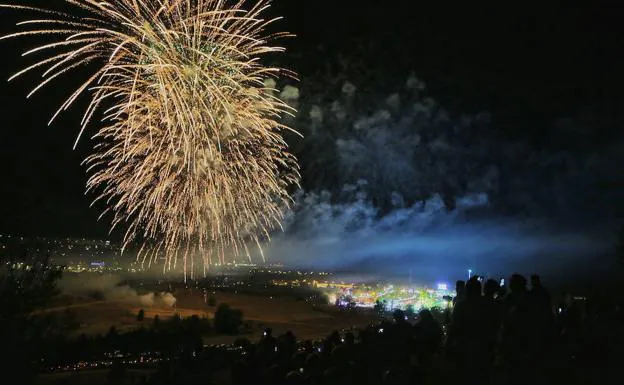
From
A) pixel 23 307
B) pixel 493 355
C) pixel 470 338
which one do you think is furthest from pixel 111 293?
pixel 493 355

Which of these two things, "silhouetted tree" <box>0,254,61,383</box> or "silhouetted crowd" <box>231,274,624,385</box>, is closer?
"silhouetted crowd" <box>231,274,624,385</box>

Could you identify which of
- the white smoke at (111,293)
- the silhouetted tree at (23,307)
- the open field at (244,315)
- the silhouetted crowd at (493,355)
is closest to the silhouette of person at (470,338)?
the silhouetted crowd at (493,355)

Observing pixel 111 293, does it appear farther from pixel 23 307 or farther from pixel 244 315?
pixel 23 307

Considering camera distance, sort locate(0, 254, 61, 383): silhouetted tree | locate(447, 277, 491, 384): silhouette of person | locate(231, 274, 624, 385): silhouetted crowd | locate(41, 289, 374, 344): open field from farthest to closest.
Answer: locate(41, 289, 374, 344): open field, locate(0, 254, 61, 383): silhouetted tree, locate(447, 277, 491, 384): silhouette of person, locate(231, 274, 624, 385): silhouetted crowd

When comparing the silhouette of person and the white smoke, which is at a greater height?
the silhouette of person

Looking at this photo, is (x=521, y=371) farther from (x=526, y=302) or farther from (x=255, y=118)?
(x=255, y=118)

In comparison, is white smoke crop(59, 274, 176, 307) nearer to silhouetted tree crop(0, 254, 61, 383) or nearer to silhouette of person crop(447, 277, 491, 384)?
silhouetted tree crop(0, 254, 61, 383)

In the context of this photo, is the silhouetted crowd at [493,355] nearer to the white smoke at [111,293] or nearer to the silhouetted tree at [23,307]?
the silhouetted tree at [23,307]

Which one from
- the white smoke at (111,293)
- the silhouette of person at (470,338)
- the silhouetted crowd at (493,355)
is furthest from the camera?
the white smoke at (111,293)

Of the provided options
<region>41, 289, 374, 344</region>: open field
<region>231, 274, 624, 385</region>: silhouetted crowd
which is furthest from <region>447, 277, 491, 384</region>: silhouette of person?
<region>41, 289, 374, 344</region>: open field

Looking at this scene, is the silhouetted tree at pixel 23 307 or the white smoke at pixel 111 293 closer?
the silhouetted tree at pixel 23 307

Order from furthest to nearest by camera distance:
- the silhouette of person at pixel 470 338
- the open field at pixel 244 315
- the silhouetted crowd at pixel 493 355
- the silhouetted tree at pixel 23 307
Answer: the open field at pixel 244 315
the silhouetted tree at pixel 23 307
the silhouette of person at pixel 470 338
the silhouetted crowd at pixel 493 355

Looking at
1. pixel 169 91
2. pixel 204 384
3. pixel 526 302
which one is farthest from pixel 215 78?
pixel 526 302
